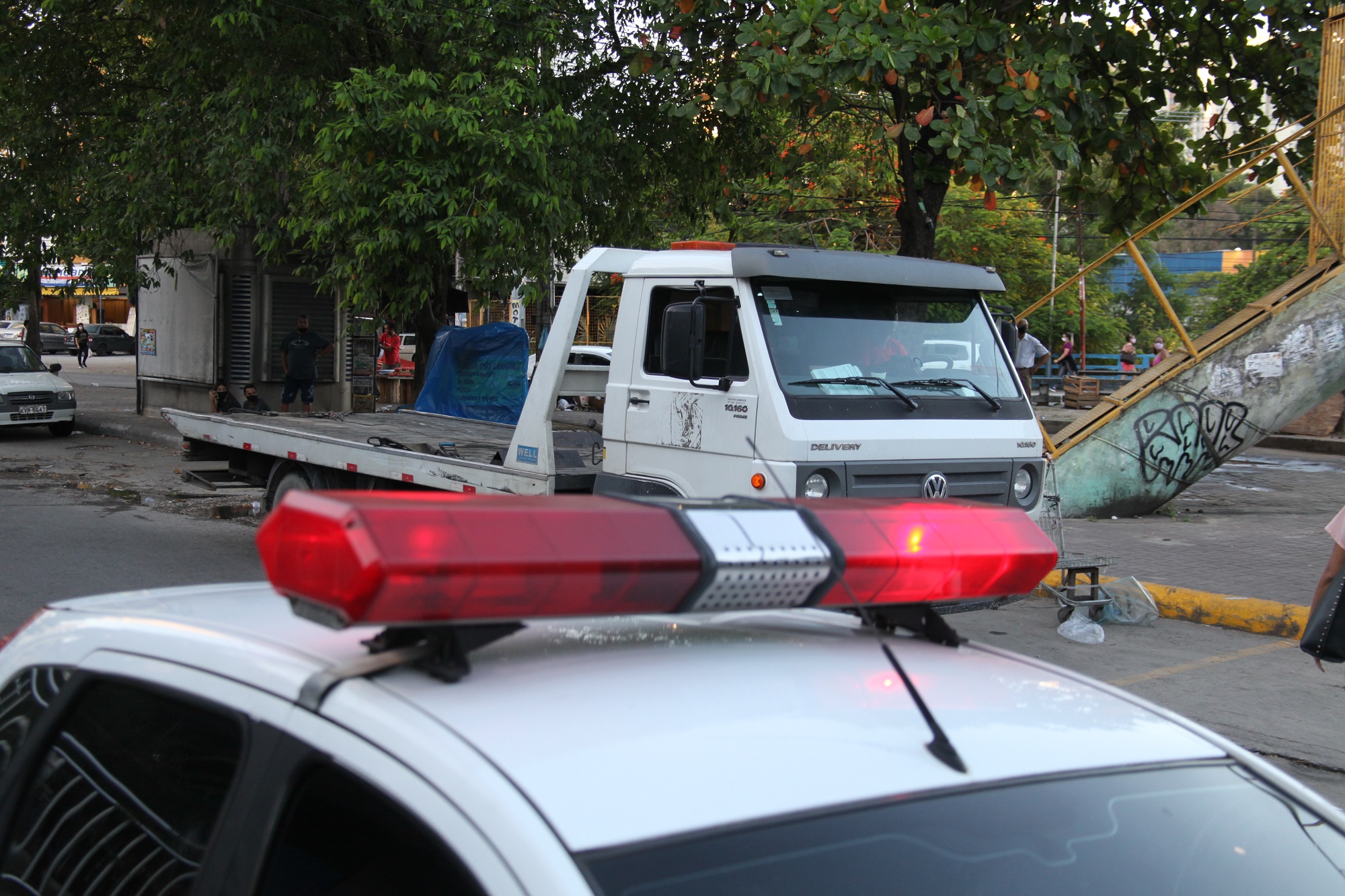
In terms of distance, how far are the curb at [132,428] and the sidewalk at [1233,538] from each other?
13759 mm

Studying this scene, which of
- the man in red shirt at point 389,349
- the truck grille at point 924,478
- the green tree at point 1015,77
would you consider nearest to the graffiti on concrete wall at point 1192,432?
the green tree at point 1015,77

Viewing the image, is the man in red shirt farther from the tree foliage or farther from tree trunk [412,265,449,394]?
tree trunk [412,265,449,394]

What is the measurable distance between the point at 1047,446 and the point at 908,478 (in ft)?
15.8

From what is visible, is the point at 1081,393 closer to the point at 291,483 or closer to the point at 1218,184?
the point at 1218,184

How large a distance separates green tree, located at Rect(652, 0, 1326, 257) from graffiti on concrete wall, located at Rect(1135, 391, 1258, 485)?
7.09 feet

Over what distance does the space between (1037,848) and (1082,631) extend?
6.55 m

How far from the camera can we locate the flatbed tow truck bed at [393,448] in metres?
7.93

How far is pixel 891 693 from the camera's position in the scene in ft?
5.58

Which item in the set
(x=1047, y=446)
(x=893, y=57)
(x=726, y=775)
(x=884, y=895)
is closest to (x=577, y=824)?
(x=726, y=775)

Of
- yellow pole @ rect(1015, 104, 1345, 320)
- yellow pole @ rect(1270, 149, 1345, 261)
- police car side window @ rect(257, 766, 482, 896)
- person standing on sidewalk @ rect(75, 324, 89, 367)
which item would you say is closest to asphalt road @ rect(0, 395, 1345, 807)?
yellow pole @ rect(1015, 104, 1345, 320)

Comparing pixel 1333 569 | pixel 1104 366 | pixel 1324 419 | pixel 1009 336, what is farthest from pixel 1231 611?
pixel 1104 366

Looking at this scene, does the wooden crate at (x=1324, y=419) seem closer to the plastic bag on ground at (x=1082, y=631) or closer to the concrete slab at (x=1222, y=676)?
the concrete slab at (x=1222, y=676)

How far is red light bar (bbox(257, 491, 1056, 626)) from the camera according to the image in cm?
137

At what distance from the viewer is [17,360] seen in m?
19.4
